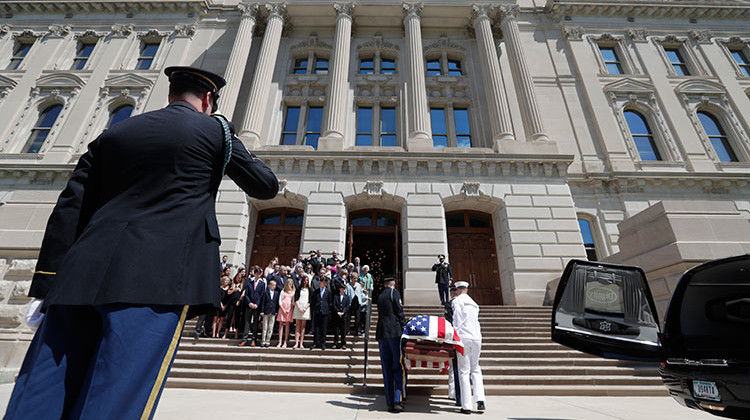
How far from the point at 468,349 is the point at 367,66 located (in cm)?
2023

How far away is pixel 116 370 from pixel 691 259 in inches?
429

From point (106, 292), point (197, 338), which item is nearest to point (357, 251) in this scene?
point (197, 338)

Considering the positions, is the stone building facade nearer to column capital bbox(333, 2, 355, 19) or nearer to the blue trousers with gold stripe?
column capital bbox(333, 2, 355, 19)

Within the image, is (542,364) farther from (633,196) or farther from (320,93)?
(320,93)

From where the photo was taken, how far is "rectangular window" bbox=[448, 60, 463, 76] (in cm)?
2184

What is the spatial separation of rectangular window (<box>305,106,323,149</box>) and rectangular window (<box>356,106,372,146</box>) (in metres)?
2.29

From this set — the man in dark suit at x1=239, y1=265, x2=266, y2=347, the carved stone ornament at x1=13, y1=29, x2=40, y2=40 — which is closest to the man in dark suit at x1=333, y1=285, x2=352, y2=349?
the man in dark suit at x1=239, y1=265, x2=266, y2=347

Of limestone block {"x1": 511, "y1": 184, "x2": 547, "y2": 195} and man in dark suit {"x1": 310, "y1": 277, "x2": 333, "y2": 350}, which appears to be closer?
man in dark suit {"x1": 310, "y1": 277, "x2": 333, "y2": 350}

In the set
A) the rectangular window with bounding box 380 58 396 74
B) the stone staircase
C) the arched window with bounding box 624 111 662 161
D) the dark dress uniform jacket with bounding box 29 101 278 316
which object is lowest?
the stone staircase

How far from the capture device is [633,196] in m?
16.8

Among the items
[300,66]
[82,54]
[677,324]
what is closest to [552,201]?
[677,324]

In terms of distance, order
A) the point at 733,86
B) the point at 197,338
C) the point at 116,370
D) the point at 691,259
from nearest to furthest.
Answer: the point at 116,370
the point at 691,259
the point at 197,338
the point at 733,86

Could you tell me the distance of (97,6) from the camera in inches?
922

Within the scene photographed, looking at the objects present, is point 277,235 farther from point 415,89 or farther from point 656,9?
point 656,9
